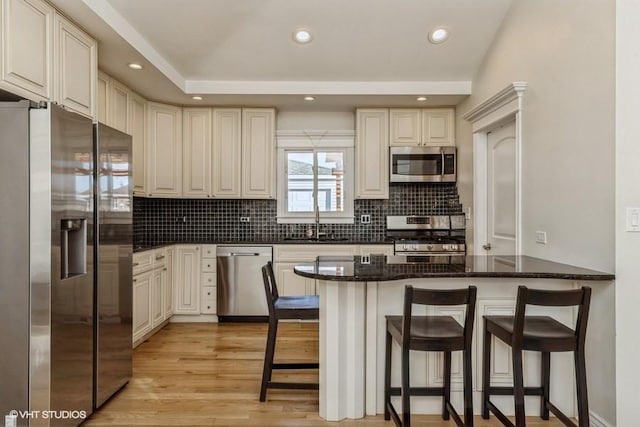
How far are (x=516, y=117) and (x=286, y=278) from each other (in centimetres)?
275

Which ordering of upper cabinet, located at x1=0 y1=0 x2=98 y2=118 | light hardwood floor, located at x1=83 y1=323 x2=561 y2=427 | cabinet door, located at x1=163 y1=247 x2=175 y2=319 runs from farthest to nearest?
cabinet door, located at x1=163 y1=247 x2=175 y2=319, light hardwood floor, located at x1=83 y1=323 x2=561 y2=427, upper cabinet, located at x1=0 y1=0 x2=98 y2=118

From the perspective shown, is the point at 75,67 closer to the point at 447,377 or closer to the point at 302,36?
the point at 302,36

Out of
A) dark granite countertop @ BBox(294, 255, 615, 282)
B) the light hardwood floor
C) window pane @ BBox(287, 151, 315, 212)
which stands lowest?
the light hardwood floor

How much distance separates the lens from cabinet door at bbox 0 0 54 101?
2146 mm

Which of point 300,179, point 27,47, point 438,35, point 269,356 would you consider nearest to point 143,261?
point 269,356

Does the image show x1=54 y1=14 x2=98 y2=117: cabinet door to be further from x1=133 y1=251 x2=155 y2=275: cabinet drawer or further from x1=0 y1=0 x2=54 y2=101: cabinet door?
x1=133 y1=251 x2=155 y2=275: cabinet drawer

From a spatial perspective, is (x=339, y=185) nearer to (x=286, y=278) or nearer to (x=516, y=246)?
(x=286, y=278)

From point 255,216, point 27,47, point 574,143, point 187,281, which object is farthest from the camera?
point 255,216

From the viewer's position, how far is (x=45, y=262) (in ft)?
6.79

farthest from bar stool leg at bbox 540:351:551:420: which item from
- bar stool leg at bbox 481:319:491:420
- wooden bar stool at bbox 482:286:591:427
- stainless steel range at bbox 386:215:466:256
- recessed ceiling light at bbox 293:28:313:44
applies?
recessed ceiling light at bbox 293:28:313:44

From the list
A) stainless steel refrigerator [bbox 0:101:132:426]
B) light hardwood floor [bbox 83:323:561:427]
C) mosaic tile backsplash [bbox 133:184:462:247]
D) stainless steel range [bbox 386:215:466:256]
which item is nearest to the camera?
stainless steel refrigerator [bbox 0:101:132:426]

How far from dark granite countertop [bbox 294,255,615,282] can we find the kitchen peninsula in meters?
0.01

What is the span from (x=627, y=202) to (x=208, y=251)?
374 centimetres

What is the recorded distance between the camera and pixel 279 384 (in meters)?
2.70
